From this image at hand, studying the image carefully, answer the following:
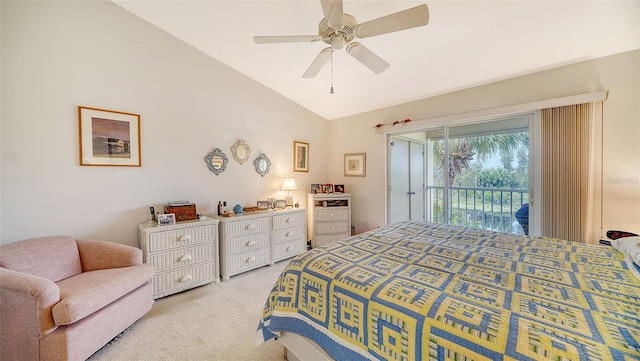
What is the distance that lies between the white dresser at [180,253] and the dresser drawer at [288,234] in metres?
0.82

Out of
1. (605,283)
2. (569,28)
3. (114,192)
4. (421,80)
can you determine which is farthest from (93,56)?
(569,28)

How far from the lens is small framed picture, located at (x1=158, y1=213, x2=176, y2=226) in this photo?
8.24 ft

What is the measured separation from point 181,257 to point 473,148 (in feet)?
12.9

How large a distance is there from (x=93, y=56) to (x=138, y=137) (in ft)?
2.78

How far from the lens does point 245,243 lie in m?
3.03

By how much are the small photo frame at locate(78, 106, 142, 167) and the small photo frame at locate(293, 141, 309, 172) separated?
7.18ft

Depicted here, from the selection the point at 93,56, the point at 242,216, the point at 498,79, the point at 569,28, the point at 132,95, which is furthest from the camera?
the point at 242,216

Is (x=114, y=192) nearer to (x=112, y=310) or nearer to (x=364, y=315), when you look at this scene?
(x=112, y=310)

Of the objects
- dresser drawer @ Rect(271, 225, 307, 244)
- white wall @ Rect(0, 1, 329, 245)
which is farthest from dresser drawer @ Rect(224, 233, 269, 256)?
white wall @ Rect(0, 1, 329, 245)

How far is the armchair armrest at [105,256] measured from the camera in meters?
2.07

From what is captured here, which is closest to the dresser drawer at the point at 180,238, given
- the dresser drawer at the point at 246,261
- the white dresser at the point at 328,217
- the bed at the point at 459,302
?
the dresser drawer at the point at 246,261

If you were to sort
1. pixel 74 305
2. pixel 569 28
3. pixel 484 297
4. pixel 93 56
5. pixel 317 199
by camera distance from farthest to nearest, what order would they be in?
pixel 317 199 < pixel 93 56 < pixel 569 28 < pixel 74 305 < pixel 484 297

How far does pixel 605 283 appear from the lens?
3.89 ft

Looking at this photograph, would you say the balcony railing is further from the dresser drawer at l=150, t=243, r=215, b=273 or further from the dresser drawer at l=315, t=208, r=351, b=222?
the dresser drawer at l=150, t=243, r=215, b=273
